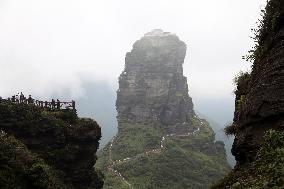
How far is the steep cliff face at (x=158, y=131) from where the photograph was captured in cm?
10531

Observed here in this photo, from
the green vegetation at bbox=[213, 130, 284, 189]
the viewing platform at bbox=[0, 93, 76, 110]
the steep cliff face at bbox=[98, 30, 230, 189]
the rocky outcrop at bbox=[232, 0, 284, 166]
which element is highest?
the steep cliff face at bbox=[98, 30, 230, 189]

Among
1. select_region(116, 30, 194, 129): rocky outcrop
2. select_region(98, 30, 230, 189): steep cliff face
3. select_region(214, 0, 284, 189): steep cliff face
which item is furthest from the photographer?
select_region(116, 30, 194, 129): rocky outcrop

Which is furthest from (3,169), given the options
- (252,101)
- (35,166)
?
(252,101)

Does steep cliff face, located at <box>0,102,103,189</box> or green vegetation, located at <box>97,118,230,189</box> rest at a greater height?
green vegetation, located at <box>97,118,230,189</box>

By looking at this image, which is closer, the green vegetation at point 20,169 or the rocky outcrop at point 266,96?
the rocky outcrop at point 266,96

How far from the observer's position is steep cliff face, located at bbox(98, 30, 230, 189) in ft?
346

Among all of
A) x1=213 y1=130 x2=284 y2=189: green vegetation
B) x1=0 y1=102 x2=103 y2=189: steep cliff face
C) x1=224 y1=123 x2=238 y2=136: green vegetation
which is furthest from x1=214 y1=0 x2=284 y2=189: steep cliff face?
x1=0 y1=102 x2=103 y2=189: steep cliff face

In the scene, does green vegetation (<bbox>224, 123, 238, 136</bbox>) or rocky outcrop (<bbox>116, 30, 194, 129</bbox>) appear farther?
rocky outcrop (<bbox>116, 30, 194, 129</bbox>)

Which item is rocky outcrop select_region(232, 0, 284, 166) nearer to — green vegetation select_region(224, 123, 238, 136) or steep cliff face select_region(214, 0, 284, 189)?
steep cliff face select_region(214, 0, 284, 189)

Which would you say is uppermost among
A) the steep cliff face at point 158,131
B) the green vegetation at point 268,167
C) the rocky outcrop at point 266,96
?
the steep cliff face at point 158,131

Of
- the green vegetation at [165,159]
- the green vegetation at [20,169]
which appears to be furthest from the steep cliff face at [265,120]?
the green vegetation at [165,159]

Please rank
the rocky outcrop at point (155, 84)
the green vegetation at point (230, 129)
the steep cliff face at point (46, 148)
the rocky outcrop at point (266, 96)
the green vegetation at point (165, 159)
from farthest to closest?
1. the rocky outcrop at point (155, 84)
2. the green vegetation at point (165, 159)
3. the steep cliff face at point (46, 148)
4. the green vegetation at point (230, 129)
5. the rocky outcrop at point (266, 96)

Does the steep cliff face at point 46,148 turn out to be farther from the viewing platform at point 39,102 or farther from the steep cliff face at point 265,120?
the steep cliff face at point 265,120

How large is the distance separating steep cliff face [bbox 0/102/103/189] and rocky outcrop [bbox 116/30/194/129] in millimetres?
89357
